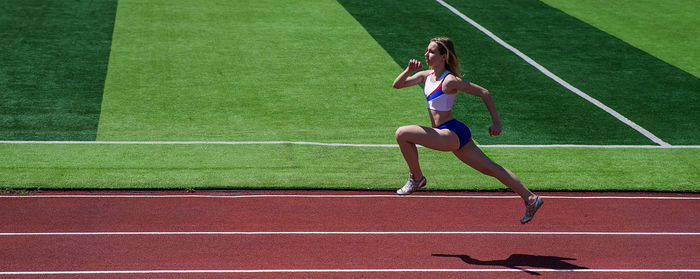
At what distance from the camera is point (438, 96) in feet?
26.5

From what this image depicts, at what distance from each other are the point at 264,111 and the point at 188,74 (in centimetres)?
328

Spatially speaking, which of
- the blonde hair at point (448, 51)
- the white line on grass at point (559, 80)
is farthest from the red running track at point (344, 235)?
the white line on grass at point (559, 80)

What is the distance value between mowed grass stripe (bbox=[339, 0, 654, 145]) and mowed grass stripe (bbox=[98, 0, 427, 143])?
0.84 m

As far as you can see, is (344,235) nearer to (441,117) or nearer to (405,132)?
(405,132)

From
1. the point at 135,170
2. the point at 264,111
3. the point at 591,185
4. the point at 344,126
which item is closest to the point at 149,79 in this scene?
the point at 264,111

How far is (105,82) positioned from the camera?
17.6 metres

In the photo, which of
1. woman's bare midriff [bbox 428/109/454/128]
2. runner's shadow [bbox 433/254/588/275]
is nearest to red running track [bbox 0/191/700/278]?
runner's shadow [bbox 433/254/588/275]

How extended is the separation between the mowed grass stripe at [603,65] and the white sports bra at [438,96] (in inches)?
294

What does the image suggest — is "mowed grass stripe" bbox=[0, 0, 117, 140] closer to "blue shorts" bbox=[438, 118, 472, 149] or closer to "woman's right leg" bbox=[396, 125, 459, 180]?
"woman's right leg" bbox=[396, 125, 459, 180]

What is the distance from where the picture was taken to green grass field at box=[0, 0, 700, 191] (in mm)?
11766

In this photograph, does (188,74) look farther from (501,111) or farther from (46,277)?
(46,277)

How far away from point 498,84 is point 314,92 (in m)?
4.08

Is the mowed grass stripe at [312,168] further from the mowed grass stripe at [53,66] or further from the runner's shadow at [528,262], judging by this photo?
the runner's shadow at [528,262]

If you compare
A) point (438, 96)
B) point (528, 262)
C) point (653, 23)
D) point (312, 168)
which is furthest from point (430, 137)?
point (653, 23)
